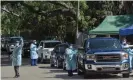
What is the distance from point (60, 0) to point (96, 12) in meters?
4.92

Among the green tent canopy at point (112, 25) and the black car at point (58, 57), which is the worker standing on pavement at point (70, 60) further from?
the green tent canopy at point (112, 25)

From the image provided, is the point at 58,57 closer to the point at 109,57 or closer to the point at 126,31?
the point at 126,31

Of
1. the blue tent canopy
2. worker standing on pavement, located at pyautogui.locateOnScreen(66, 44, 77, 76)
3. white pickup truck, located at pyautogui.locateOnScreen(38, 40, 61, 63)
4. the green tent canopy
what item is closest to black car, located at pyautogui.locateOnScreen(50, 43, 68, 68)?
the green tent canopy

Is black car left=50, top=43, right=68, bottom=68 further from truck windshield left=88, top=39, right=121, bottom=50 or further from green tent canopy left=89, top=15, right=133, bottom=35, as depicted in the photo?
truck windshield left=88, top=39, right=121, bottom=50

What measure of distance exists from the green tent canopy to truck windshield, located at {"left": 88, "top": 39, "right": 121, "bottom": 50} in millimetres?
8444

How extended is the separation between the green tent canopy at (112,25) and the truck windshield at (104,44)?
8.44 m

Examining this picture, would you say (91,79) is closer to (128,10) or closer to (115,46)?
(115,46)

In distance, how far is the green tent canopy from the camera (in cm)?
2807

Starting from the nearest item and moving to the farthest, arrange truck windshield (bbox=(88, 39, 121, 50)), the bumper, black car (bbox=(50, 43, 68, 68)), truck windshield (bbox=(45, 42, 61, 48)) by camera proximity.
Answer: the bumper
truck windshield (bbox=(88, 39, 121, 50))
black car (bbox=(50, 43, 68, 68))
truck windshield (bbox=(45, 42, 61, 48))

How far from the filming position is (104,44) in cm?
1933

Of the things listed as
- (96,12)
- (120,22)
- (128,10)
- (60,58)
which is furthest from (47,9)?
(60,58)

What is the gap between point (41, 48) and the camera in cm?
3136

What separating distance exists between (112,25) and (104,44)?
1023cm

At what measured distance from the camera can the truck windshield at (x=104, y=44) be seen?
19141 mm
